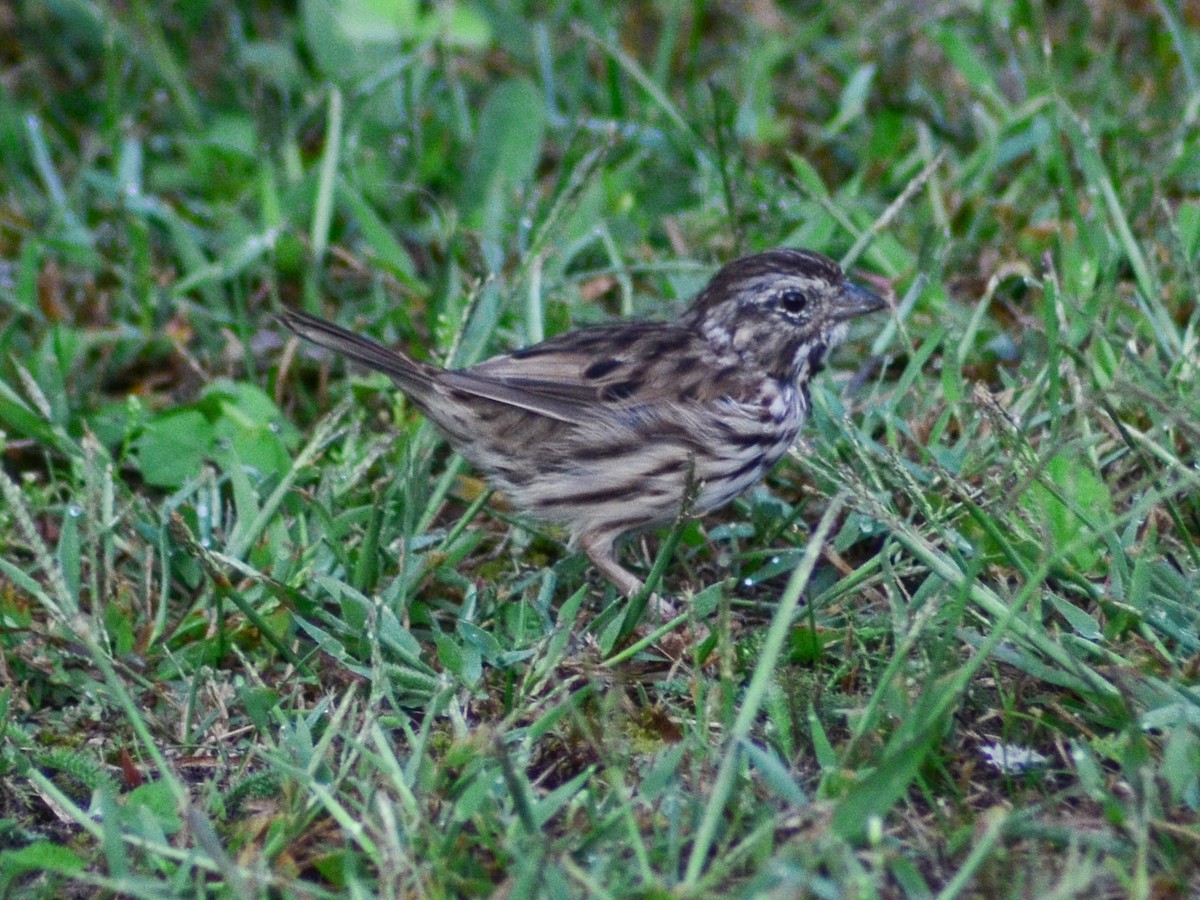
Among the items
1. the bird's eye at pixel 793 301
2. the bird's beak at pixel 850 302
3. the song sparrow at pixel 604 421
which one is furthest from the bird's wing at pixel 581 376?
the bird's beak at pixel 850 302

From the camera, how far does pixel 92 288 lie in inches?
225

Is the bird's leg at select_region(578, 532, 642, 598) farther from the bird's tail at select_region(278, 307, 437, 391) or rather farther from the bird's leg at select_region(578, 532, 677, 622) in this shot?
the bird's tail at select_region(278, 307, 437, 391)

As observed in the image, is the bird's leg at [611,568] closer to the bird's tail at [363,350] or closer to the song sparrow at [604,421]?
the song sparrow at [604,421]

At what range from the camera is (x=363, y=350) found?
14.0 ft

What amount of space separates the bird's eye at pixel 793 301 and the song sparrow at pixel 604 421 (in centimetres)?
3

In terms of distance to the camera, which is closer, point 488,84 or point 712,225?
point 712,225

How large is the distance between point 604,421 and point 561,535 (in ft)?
1.22

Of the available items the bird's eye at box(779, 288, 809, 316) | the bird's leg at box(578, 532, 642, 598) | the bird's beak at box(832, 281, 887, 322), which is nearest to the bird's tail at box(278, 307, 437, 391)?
the bird's leg at box(578, 532, 642, 598)

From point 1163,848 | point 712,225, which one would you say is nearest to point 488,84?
point 712,225

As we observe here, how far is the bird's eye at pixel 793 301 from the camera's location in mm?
4570

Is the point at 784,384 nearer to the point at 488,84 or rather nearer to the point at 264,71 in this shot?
the point at 488,84

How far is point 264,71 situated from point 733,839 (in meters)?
4.69

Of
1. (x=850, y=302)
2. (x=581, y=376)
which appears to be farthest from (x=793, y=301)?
(x=581, y=376)

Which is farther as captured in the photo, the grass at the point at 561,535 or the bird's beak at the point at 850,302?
the bird's beak at the point at 850,302
